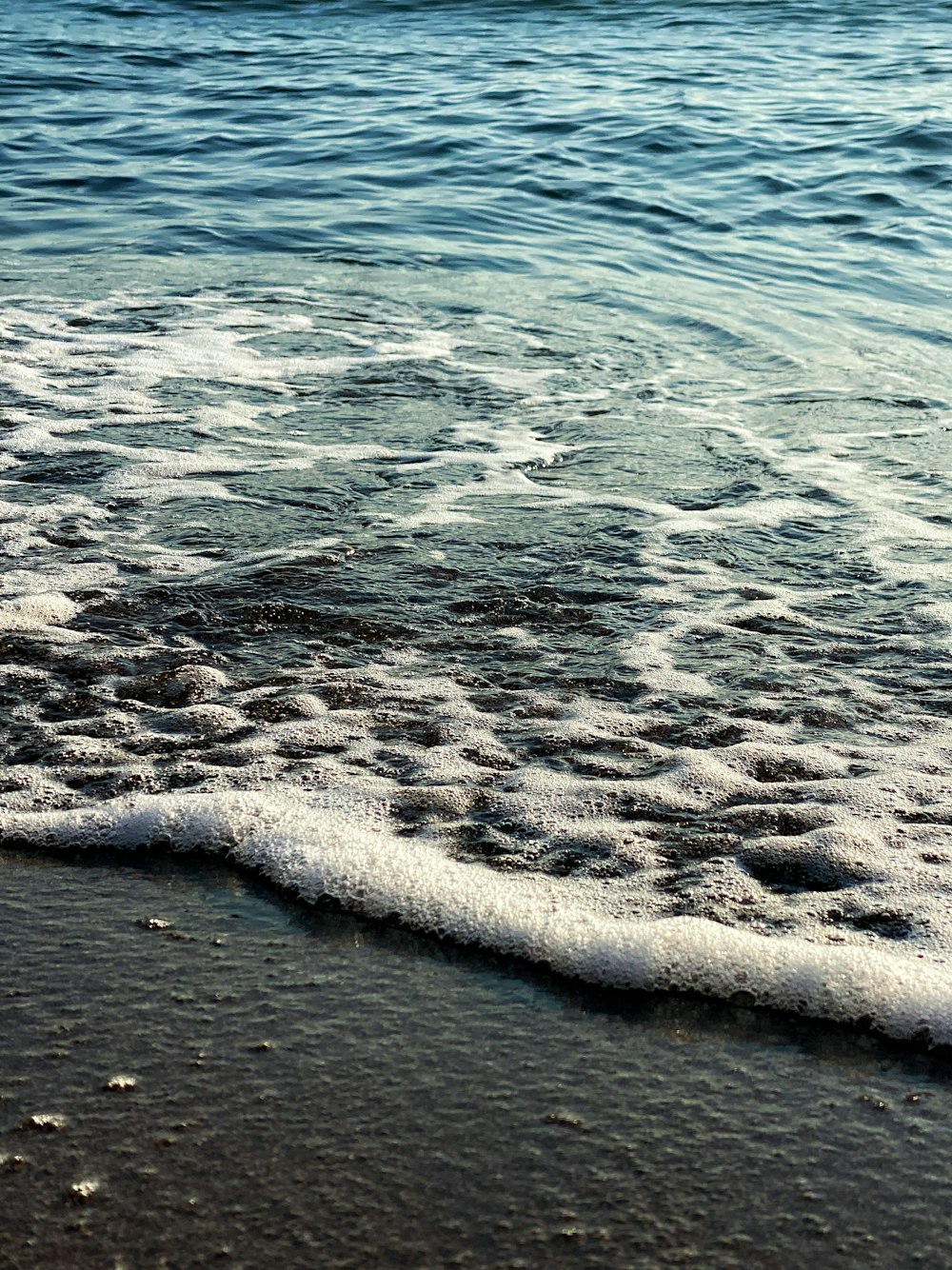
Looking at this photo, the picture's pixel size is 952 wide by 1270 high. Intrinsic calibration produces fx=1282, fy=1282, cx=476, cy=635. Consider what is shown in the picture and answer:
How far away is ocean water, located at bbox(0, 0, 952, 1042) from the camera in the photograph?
2438mm

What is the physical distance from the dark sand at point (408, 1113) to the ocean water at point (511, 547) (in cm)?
14

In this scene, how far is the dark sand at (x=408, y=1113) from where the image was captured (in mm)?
1639

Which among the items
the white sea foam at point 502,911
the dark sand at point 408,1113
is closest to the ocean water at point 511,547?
the white sea foam at point 502,911

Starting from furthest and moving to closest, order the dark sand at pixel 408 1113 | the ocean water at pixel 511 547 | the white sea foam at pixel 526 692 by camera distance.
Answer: the ocean water at pixel 511 547
the white sea foam at pixel 526 692
the dark sand at pixel 408 1113

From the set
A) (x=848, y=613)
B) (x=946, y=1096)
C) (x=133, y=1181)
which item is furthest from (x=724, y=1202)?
(x=848, y=613)

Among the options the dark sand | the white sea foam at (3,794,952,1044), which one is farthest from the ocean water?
the dark sand

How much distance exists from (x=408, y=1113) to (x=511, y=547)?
2.38 meters

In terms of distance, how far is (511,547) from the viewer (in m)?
4.01

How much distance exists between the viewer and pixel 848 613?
360 centimetres

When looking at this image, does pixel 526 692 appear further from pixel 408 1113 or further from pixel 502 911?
pixel 408 1113

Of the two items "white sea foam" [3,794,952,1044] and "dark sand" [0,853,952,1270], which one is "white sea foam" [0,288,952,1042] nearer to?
"white sea foam" [3,794,952,1044]

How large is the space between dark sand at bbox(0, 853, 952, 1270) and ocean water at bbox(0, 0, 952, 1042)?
14cm

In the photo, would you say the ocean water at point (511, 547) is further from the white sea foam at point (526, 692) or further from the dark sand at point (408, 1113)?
the dark sand at point (408, 1113)

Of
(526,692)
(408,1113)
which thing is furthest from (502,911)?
(526,692)
